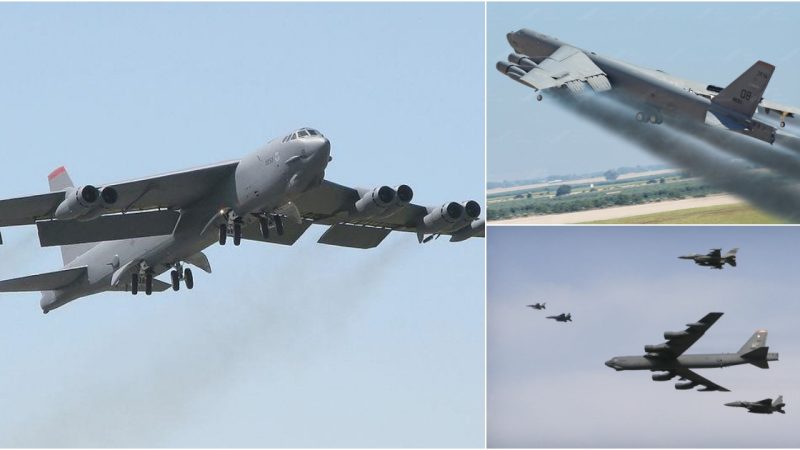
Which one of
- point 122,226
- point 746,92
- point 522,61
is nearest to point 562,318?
point 522,61

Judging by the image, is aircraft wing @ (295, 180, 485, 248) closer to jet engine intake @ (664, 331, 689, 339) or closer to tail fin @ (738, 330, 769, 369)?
jet engine intake @ (664, 331, 689, 339)

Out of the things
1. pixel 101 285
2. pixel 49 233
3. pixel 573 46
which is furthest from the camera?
pixel 573 46

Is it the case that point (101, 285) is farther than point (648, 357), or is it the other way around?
point (648, 357)

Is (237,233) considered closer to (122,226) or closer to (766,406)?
(122,226)

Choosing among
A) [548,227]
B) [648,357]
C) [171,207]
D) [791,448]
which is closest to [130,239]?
[171,207]

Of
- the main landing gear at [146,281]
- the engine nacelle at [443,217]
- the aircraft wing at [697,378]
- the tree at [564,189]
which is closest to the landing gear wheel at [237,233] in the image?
the main landing gear at [146,281]

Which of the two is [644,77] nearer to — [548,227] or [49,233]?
[548,227]

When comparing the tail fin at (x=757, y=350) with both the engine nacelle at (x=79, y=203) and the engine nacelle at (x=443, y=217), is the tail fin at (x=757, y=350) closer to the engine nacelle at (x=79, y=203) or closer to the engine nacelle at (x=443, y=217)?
the engine nacelle at (x=443, y=217)

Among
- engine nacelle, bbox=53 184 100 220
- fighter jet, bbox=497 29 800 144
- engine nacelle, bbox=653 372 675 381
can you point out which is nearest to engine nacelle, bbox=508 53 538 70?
fighter jet, bbox=497 29 800 144
